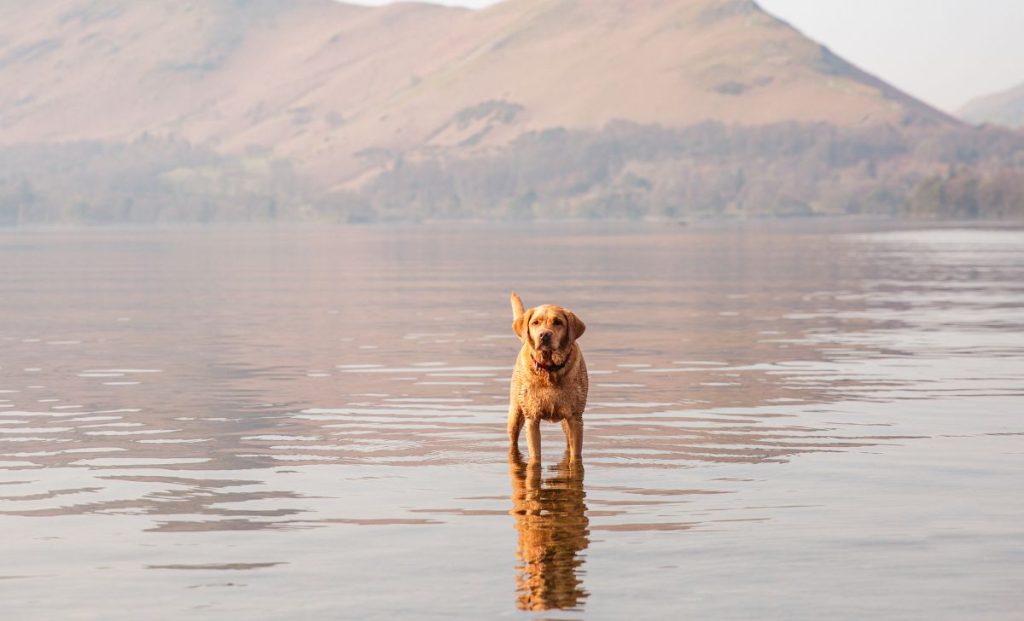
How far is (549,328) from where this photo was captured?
15617 millimetres

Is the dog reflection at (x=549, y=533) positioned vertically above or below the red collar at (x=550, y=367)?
below

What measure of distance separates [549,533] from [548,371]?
2.91m

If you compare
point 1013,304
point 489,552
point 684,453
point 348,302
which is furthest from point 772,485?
point 348,302

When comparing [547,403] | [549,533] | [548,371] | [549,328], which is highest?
[549,328]

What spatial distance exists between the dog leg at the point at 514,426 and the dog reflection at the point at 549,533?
8 centimetres

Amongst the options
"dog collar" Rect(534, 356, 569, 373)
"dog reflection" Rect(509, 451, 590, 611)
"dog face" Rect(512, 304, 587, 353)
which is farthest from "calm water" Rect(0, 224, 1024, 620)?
"dog face" Rect(512, 304, 587, 353)

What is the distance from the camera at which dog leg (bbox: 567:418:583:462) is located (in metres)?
16.5

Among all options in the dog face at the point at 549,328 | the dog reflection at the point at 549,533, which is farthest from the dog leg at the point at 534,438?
the dog face at the point at 549,328

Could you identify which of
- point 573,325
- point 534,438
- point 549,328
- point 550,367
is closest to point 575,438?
point 534,438

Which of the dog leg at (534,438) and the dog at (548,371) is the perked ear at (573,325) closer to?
the dog at (548,371)

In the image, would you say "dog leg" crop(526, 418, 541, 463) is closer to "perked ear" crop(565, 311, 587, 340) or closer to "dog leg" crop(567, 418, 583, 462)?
"dog leg" crop(567, 418, 583, 462)

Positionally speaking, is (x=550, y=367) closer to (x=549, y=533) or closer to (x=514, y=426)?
(x=514, y=426)

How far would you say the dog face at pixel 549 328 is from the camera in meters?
15.6

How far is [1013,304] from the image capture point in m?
47.3
